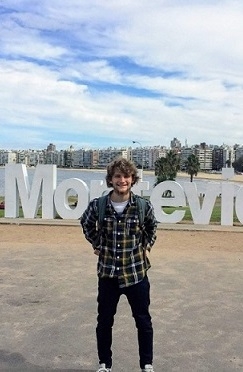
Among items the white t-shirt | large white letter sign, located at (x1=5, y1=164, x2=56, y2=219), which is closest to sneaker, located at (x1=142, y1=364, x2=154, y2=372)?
the white t-shirt

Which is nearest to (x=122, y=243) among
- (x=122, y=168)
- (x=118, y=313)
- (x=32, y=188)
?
(x=122, y=168)

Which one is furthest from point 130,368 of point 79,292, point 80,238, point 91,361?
point 80,238

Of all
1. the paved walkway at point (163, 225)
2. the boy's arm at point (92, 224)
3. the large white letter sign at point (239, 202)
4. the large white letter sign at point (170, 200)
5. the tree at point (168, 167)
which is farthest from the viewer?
the tree at point (168, 167)

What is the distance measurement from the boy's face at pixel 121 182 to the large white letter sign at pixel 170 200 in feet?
Result: 43.4

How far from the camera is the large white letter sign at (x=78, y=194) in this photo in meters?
17.5

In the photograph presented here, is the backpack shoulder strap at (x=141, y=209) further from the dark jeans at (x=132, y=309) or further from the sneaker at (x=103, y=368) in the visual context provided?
the sneaker at (x=103, y=368)

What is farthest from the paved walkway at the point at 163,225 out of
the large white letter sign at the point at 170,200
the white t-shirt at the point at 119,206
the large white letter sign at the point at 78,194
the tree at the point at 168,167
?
the tree at the point at 168,167

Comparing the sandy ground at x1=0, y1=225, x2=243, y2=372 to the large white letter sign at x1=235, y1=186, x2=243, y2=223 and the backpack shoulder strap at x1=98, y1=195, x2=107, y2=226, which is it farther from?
the large white letter sign at x1=235, y1=186, x2=243, y2=223

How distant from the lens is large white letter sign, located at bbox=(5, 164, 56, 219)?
17.6 metres

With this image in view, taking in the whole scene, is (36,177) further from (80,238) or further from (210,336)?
(210,336)

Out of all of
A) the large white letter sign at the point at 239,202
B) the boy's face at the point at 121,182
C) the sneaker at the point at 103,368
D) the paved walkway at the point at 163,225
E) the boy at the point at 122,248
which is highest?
the boy's face at the point at 121,182

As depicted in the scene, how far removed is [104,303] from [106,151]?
187 meters

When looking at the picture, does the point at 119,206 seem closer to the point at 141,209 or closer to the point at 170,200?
the point at 141,209

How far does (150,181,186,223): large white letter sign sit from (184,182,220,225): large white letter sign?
1.07ft
